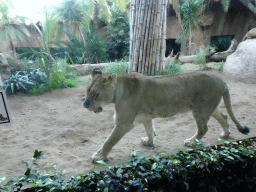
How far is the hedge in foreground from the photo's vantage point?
4.51ft

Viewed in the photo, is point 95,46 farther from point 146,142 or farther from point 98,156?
point 98,156

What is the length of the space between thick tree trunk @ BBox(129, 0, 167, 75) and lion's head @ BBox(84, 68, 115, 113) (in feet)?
2.18

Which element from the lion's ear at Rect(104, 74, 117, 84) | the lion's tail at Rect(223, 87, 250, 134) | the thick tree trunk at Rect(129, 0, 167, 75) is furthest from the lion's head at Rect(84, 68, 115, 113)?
the lion's tail at Rect(223, 87, 250, 134)

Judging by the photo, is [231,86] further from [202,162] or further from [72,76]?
[72,76]

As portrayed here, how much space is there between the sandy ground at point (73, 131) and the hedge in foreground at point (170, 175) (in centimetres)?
21

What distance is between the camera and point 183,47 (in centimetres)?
335

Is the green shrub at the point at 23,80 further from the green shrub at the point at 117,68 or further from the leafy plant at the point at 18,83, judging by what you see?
the green shrub at the point at 117,68

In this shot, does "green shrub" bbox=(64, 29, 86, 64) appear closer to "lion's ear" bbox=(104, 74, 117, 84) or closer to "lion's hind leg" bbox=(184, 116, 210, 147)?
"lion's ear" bbox=(104, 74, 117, 84)

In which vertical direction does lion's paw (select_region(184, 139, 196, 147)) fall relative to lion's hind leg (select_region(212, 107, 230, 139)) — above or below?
below

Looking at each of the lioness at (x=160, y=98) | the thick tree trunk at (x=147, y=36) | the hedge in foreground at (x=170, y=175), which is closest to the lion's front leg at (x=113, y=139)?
the lioness at (x=160, y=98)

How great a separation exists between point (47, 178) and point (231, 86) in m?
2.04

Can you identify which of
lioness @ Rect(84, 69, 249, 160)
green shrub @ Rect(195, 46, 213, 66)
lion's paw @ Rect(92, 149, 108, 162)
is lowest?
lion's paw @ Rect(92, 149, 108, 162)

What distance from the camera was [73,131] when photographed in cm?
222

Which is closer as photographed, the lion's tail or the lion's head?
the lion's head
